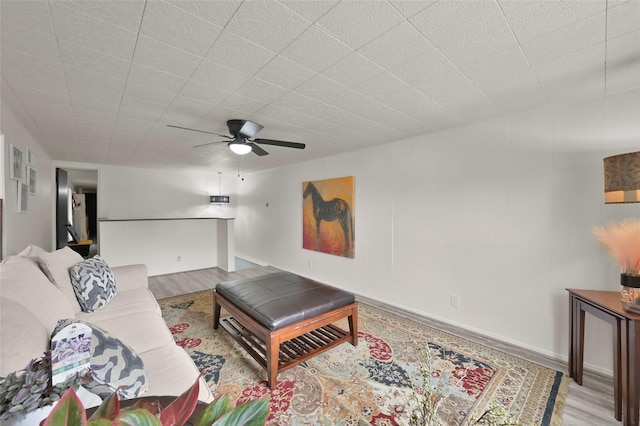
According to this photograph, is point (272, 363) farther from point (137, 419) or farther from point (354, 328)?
point (137, 419)

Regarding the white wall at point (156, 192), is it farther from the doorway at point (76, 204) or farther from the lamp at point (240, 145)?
the lamp at point (240, 145)

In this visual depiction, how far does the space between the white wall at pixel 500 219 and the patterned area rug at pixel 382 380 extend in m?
0.48

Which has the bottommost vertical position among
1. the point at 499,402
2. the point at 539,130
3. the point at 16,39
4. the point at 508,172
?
the point at 499,402

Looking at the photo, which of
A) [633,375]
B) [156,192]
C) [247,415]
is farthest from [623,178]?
[156,192]

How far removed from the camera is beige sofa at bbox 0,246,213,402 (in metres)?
0.99

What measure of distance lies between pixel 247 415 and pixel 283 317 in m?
1.59

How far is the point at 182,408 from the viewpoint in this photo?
56 cm

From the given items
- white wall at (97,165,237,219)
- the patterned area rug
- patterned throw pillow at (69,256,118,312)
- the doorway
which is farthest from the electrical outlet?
the doorway

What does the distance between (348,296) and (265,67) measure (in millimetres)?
2036

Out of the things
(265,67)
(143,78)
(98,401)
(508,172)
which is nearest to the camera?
(98,401)

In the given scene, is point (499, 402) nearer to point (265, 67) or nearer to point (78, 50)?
point (265, 67)

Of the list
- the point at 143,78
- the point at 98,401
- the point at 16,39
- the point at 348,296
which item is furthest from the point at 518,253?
the point at 16,39

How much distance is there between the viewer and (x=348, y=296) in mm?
2502

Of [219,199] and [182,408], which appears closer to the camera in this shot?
[182,408]
